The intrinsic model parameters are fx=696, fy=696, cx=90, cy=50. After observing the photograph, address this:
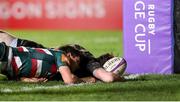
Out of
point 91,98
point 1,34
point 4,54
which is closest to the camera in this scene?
point 91,98

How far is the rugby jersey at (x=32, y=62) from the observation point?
7.14 meters

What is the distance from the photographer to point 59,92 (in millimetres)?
6621

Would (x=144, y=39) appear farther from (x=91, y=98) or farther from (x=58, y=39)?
(x=58, y=39)

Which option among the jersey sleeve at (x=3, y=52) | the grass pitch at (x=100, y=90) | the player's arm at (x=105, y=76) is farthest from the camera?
the player's arm at (x=105, y=76)

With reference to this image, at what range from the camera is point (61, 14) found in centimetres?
1733

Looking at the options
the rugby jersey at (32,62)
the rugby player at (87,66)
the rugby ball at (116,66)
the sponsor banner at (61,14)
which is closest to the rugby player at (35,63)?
the rugby jersey at (32,62)

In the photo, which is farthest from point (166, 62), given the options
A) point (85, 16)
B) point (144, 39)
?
point (85, 16)

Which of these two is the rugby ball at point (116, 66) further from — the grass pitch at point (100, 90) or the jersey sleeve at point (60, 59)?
the jersey sleeve at point (60, 59)

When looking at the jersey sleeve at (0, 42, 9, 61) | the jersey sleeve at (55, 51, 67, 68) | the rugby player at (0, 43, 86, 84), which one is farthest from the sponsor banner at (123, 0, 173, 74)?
the jersey sleeve at (0, 42, 9, 61)

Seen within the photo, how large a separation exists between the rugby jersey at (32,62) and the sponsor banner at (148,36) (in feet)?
4.11

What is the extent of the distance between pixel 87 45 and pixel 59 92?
7.74 meters

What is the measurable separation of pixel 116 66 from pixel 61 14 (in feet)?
32.4

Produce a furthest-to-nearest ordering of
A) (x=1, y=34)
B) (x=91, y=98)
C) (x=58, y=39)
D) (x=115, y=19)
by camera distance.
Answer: (x=115, y=19) < (x=58, y=39) < (x=1, y=34) < (x=91, y=98)

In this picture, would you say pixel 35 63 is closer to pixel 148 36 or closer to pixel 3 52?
pixel 3 52
